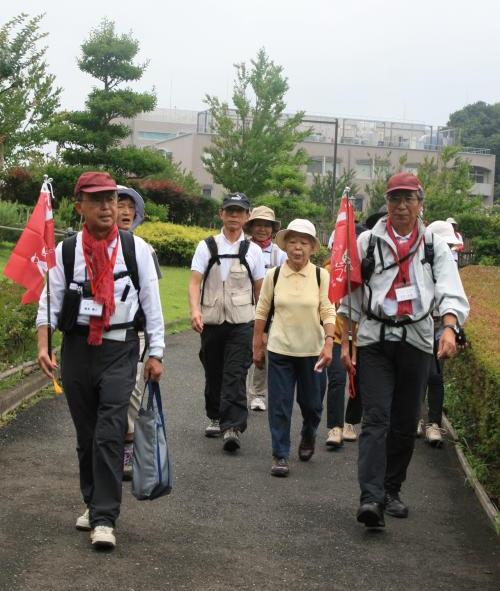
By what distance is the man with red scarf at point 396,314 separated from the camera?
622 cm

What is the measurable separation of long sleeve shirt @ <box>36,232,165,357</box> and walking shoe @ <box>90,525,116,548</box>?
94 centimetres

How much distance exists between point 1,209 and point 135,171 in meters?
13.4

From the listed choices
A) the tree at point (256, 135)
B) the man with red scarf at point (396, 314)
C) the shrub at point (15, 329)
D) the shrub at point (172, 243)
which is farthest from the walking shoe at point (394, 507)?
the tree at point (256, 135)

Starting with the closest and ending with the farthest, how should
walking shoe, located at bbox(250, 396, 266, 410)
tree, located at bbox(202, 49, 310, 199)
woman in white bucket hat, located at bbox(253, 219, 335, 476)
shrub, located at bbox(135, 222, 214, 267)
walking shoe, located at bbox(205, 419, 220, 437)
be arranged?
woman in white bucket hat, located at bbox(253, 219, 335, 476) < walking shoe, located at bbox(205, 419, 220, 437) < walking shoe, located at bbox(250, 396, 266, 410) < shrub, located at bbox(135, 222, 214, 267) < tree, located at bbox(202, 49, 310, 199)

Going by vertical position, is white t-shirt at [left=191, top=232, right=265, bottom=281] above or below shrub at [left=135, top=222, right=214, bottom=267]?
above

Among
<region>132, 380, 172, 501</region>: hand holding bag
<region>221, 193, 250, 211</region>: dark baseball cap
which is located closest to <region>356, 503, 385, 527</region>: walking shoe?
<region>132, 380, 172, 501</region>: hand holding bag

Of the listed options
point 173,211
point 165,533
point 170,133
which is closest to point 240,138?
point 173,211

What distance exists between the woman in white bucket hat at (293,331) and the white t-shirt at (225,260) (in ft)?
1.91

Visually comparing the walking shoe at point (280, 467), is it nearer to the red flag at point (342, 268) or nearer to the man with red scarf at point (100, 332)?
the red flag at point (342, 268)

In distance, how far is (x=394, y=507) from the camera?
6.61 metres

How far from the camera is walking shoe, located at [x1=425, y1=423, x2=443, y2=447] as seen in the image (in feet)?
29.8

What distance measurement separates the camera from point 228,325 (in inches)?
335

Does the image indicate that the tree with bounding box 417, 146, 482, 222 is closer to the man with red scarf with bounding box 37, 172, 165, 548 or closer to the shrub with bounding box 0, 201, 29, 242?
the shrub with bounding box 0, 201, 29, 242

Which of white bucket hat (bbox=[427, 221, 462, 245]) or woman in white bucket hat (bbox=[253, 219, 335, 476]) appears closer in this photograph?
woman in white bucket hat (bbox=[253, 219, 335, 476])
